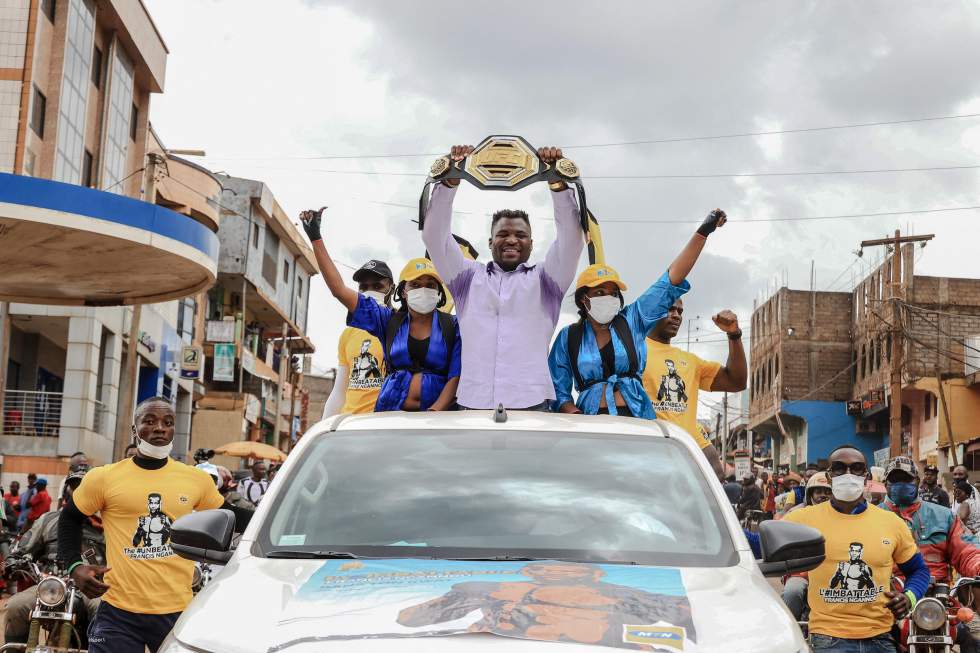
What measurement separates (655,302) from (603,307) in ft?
2.78

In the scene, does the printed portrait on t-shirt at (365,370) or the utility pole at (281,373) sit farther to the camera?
the utility pole at (281,373)

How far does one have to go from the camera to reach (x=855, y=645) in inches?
264

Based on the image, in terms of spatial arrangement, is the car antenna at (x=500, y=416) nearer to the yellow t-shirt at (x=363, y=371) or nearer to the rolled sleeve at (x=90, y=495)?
the rolled sleeve at (x=90, y=495)

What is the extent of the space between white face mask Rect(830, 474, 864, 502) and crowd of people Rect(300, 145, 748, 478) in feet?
3.71

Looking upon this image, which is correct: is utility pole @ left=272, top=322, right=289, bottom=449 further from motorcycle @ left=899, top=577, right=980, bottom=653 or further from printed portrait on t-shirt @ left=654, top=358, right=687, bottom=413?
motorcycle @ left=899, top=577, right=980, bottom=653

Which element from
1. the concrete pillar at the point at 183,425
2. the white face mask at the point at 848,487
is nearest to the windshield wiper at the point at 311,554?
the white face mask at the point at 848,487

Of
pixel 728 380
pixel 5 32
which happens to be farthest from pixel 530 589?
pixel 5 32

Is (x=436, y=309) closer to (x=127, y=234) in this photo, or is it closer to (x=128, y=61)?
(x=127, y=234)

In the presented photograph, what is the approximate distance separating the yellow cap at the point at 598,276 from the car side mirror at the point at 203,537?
3194mm

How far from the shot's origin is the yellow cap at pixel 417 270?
278 inches

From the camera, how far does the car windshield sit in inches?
158

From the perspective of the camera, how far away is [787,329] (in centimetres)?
6381

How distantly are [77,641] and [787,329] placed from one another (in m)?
59.5

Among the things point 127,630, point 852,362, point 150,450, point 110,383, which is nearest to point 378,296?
point 150,450
